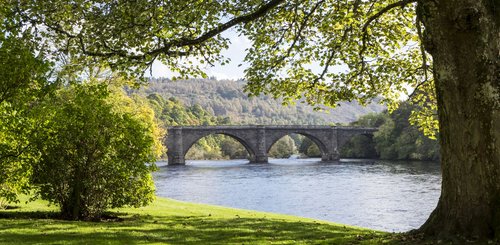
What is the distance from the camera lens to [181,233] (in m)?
14.0

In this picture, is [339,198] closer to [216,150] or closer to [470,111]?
[470,111]

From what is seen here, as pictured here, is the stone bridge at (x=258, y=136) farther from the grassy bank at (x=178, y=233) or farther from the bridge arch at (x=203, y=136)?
the grassy bank at (x=178, y=233)

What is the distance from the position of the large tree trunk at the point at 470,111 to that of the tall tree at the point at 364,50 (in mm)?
18

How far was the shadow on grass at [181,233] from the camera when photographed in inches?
472

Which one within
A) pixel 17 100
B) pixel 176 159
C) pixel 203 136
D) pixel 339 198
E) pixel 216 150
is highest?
pixel 203 136

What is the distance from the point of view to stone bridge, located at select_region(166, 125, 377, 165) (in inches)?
4085

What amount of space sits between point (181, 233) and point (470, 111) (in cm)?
890

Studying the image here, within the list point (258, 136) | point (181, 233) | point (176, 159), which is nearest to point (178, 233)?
point (181, 233)

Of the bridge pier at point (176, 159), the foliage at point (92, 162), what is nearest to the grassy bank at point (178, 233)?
the foliage at point (92, 162)

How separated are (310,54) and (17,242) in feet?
39.0

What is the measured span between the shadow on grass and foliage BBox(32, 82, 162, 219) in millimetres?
1677

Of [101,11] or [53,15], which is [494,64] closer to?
[101,11]

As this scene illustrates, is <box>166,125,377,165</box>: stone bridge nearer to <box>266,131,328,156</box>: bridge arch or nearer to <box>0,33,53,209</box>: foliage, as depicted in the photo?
<box>266,131,328,156</box>: bridge arch

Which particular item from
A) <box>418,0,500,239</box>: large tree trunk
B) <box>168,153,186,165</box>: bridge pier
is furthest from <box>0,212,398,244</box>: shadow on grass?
<box>168,153,186,165</box>: bridge pier
